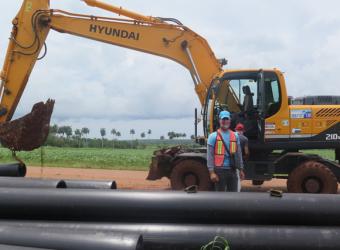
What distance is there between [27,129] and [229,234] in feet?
23.4

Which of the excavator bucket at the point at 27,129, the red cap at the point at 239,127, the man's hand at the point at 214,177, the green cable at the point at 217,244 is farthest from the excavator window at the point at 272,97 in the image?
the green cable at the point at 217,244

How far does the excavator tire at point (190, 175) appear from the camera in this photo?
10.4 m

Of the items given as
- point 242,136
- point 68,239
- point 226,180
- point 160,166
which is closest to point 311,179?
point 242,136

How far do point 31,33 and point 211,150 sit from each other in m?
6.52

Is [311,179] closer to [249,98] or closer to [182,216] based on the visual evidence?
[249,98]

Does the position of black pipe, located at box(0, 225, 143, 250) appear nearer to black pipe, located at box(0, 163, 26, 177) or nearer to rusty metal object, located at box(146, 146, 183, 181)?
black pipe, located at box(0, 163, 26, 177)

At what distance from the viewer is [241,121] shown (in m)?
10.6

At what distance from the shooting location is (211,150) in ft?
23.1

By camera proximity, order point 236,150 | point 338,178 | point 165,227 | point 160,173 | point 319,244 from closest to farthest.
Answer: point 319,244 → point 165,227 → point 236,150 → point 338,178 → point 160,173

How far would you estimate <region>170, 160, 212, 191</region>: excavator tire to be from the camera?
10352mm

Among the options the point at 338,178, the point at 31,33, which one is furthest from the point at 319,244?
the point at 31,33

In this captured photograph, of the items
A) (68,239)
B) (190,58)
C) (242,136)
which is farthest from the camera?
(190,58)

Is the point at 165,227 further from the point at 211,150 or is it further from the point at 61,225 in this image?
the point at 211,150

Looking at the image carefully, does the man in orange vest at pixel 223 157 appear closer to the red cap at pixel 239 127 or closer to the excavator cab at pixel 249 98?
the red cap at pixel 239 127
